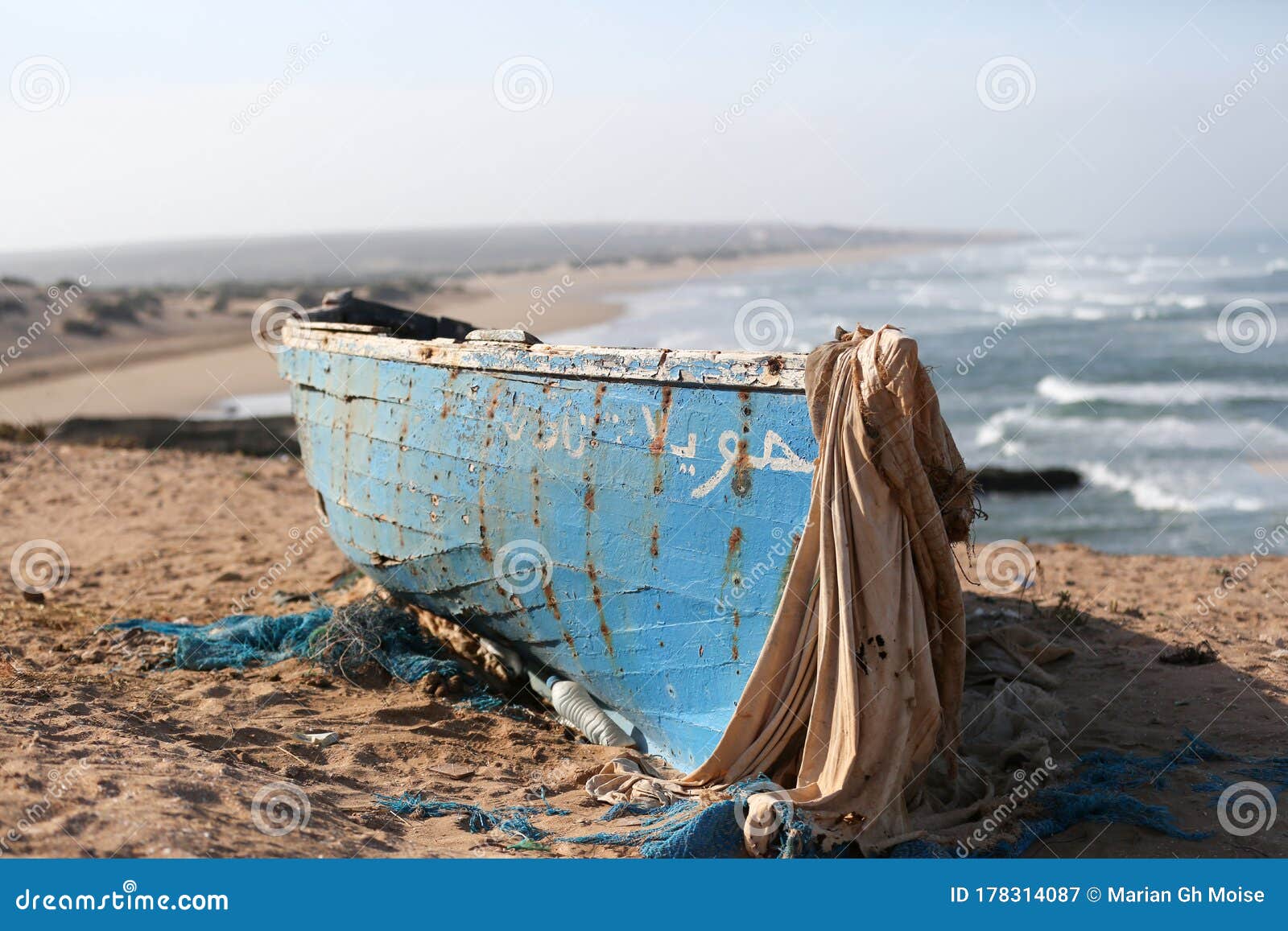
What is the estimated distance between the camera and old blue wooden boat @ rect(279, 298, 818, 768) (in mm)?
4305

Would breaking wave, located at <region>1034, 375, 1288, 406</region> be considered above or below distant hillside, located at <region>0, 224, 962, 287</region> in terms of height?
below

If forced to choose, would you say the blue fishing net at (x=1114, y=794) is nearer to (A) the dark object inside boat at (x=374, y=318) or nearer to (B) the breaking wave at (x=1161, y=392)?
(A) the dark object inside boat at (x=374, y=318)

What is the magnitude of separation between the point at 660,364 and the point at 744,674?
4.38ft

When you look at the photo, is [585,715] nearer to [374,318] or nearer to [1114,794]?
[1114,794]

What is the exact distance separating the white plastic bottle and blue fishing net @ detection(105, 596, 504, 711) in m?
0.56

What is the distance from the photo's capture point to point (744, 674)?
4410 mm

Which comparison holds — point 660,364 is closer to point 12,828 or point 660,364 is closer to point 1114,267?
point 12,828

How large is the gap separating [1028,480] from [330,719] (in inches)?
419

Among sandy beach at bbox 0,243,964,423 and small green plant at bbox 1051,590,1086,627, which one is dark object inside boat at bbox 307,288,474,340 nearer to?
small green plant at bbox 1051,590,1086,627

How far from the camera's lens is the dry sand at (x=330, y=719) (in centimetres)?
383

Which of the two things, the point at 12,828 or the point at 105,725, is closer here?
the point at 12,828

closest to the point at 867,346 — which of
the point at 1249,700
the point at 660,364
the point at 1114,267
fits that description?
the point at 660,364

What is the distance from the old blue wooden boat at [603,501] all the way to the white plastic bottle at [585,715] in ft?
0.26

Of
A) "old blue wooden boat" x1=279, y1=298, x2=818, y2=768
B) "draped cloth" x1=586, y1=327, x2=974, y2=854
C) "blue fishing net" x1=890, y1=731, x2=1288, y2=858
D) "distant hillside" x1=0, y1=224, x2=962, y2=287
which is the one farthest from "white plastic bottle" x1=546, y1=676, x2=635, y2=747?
"distant hillside" x1=0, y1=224, x2=962, y2=287
